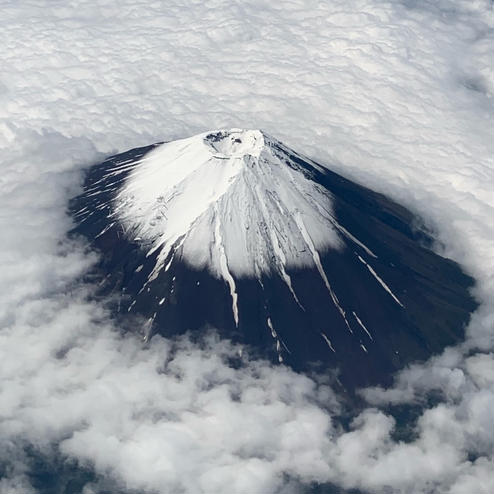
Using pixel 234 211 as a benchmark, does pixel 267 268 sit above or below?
below

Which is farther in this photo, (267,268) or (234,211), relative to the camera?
(267,268)

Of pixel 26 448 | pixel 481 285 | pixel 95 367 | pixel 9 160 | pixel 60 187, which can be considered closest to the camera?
pixel 26 448

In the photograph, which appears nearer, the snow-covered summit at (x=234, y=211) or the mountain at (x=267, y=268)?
the mountain at (x=267, y=268)

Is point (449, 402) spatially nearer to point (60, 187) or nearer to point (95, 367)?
point (95, 367)

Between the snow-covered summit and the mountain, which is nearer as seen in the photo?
the mountain

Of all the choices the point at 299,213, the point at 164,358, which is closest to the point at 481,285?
the point at 299,213
